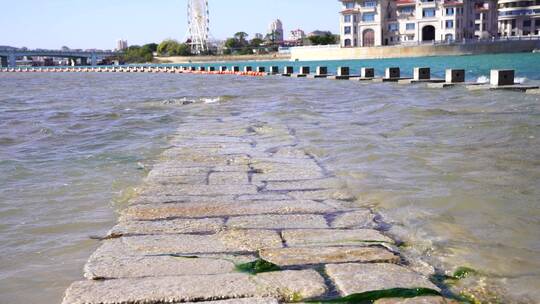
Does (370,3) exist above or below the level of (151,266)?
above

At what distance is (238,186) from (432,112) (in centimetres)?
761

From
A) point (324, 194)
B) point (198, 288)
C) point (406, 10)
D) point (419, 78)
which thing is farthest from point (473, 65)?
point (406, 10)

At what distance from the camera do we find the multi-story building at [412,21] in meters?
95.8

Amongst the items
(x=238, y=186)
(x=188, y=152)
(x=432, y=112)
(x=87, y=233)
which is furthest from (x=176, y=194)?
(x=432, y=112)

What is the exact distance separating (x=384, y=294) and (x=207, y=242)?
129cm

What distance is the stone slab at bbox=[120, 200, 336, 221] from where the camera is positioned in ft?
14.3

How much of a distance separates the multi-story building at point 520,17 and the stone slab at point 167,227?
111505 mm

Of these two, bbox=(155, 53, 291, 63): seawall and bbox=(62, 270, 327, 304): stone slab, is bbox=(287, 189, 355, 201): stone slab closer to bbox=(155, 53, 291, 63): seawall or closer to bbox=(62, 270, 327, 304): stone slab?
bbox=(62, 270, 327, 304): stone slab

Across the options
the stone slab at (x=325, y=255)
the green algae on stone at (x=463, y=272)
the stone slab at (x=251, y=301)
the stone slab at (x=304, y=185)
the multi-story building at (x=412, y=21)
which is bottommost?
the stone slab at (x=304, y=185)

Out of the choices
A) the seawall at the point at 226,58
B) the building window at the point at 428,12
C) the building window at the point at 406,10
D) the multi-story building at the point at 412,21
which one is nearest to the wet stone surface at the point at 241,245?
the multi-story building at the point at 412,21

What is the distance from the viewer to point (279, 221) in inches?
163

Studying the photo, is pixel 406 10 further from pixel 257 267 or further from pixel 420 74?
pixel 257 267

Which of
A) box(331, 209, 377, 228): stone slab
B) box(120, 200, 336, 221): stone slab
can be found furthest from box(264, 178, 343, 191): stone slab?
box(331, 209, 377, 228): stone slab

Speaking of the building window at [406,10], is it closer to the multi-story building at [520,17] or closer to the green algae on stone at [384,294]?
the multi-story building at [520,17]
